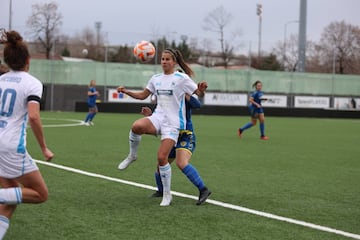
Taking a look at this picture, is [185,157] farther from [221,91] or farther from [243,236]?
[221,91]

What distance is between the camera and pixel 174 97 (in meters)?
7.19

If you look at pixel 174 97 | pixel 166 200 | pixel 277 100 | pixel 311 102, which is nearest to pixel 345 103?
pixel 311 102

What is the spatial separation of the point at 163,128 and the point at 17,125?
2.66 m

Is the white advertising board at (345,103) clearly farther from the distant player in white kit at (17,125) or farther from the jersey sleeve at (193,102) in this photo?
the distant player in white kit at (17,125)

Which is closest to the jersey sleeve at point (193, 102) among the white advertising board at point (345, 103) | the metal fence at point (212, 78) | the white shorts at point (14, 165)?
the white shorts at point (14, 165)

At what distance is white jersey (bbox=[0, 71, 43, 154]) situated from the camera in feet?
15.4

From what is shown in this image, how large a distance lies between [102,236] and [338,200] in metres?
3.85

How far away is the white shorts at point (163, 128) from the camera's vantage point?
7.10 metres

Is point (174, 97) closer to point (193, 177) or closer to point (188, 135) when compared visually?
point (188, 135)

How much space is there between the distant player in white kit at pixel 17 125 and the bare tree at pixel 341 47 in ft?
152

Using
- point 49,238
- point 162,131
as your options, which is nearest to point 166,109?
point 162,131

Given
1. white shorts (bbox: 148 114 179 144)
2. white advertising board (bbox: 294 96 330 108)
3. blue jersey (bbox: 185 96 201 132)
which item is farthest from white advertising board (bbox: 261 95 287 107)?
white shorts (bbox: 148 114 179 144)

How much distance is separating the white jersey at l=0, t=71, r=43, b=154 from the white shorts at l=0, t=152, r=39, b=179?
0.14ft

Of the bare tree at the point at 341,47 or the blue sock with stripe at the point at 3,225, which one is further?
the bare tree at the point at 341,47
